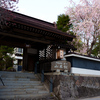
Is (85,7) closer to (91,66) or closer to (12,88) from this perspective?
(91,66)

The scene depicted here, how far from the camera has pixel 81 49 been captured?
19.6m

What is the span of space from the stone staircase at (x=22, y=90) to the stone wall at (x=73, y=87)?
77 centimetres

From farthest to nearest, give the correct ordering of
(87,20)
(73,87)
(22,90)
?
1. (87,20)
2. (73,87)
3. (22,90)

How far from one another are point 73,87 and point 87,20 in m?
11.4

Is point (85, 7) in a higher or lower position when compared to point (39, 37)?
higher

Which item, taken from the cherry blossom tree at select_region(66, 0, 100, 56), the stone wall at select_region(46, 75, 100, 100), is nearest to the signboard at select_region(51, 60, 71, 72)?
the stone wall at select_region(46, 75, 100, 100)

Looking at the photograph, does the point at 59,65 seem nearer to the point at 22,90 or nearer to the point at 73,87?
the point at 73,87

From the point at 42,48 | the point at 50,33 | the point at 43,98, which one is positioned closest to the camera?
the point at 43,98

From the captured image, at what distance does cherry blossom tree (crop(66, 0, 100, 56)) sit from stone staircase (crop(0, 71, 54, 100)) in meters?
9.68

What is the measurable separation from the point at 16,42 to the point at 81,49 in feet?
38.1

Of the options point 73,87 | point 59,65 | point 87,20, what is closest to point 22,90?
point 59,65

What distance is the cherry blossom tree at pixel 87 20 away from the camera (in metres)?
16.0

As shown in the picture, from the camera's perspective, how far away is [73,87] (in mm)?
Result: 8484

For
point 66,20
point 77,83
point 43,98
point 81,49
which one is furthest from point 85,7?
point 43,98
